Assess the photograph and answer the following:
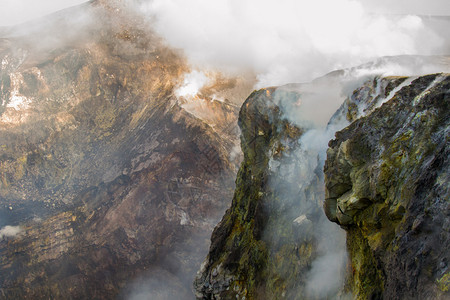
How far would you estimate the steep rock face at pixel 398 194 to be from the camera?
5.76 m

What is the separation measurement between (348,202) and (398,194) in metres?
1.45

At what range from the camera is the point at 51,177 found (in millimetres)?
47594

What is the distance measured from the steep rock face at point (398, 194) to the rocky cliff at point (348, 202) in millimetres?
21

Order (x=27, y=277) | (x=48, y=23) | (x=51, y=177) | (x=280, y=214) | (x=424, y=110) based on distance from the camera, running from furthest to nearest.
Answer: (x=48, y=23), (x=51, y=177), (x=27, y=277), (x=280, y=214), (x=424, y=110)

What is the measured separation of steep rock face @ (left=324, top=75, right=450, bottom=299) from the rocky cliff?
0.02 meters

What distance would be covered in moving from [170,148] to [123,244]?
46.8 ft

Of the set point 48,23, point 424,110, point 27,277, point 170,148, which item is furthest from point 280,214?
point 48,23

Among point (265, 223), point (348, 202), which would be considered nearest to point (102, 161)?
point (265, 223)

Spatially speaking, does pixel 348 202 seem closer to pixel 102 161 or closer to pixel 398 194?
pixel 398 194

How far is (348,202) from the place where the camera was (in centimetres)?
823

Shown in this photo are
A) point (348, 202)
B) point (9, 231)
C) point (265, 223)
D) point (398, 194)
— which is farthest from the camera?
point (9, 231)

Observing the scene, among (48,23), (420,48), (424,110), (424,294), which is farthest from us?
(48,23)

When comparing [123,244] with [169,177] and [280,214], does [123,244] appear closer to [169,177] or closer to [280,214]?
[169,177]

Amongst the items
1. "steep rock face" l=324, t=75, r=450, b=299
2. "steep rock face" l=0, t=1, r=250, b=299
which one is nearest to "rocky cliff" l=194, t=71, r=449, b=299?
"steep rock face" l=324, t=75, r=450, b=299
